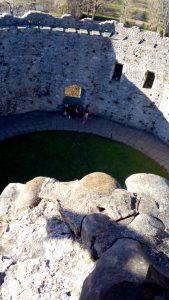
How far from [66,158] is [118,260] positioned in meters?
17.3

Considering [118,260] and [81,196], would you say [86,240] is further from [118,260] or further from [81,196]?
[81,196]

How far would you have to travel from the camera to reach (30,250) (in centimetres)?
766

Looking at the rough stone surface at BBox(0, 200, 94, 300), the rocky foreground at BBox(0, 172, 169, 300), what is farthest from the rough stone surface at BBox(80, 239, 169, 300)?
the rough stone surface at BBox(0, 200, 94, 300)

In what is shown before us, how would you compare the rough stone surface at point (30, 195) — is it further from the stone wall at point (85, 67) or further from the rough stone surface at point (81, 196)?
the stone wall at point (85, 67)

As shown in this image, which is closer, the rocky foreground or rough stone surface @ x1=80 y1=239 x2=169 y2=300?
rough stone surface @ x1=80 y1=239 x2=169 y2=300

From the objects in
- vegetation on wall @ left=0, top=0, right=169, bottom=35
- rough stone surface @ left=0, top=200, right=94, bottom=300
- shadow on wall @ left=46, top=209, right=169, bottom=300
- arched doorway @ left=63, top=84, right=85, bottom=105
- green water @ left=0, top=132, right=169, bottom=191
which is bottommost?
green water @ left=0, top=132, right=169, bottom=191

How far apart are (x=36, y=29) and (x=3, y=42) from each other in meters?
2.16

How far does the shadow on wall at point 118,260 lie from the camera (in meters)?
5.90

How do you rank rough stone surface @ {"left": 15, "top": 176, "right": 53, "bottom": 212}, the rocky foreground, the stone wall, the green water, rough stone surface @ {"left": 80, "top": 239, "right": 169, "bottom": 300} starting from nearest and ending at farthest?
rough stone surface @ {"left": 80, "top": 239, "right": 169, "bottom": 300}
the rocky foreground
rough stone surface @ {"left": 15, "top": 176, "right": 53, "bottom": 212}
the green water
the stone wall

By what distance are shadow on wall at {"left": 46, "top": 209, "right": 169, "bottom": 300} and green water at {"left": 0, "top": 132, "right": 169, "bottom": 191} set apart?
1414 cm

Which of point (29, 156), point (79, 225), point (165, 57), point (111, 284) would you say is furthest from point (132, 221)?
point (165, 57)

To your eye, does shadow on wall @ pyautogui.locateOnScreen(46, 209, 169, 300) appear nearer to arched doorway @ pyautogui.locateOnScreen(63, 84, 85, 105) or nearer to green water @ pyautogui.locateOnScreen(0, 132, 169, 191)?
green water @ pyautogui.locateOnScreen(0, 132, 169, 191)

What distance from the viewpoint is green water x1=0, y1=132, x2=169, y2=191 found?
22.2 m

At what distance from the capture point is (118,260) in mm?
6367
